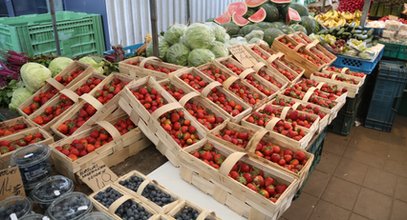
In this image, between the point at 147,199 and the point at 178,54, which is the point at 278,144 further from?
the point at 178,54

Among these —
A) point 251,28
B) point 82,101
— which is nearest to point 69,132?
point 82,101

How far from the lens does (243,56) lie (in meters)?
2.87

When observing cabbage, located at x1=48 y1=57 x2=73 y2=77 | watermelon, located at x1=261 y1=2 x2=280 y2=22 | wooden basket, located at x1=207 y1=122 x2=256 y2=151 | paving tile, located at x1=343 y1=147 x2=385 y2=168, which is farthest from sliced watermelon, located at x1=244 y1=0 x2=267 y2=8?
wooden basket, located at x1=207 y1=122 x2=256 y2=151

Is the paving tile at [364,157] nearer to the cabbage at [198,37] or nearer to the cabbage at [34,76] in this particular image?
the cabbage at [198,37]

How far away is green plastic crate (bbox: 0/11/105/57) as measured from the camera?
293 centimetres

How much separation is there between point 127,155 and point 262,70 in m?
1.58

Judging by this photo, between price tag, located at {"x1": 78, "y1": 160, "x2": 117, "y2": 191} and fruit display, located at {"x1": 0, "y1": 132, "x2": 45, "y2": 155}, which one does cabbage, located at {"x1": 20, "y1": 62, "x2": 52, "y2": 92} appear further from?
price tag, located at {"x1": 78, "y1": 160, "x2": 117, "y2": 191}

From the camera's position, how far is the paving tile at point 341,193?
273 centimetres

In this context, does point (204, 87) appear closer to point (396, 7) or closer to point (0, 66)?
point (0, 66)

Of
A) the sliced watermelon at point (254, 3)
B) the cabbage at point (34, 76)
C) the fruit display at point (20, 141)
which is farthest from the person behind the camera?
the sliced watermelon at point (254, 3)

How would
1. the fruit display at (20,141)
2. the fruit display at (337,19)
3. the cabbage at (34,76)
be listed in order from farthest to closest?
the fruit display at (337,19) → the cabbage at (34,76) → the fruit display at (20,141)

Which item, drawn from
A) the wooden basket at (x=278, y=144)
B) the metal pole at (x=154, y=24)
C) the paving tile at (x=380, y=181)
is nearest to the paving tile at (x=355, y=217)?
the paving tile at (x=380, y=181)

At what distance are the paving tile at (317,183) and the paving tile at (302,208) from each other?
76 millimetres

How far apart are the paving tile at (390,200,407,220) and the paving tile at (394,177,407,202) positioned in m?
0.09
